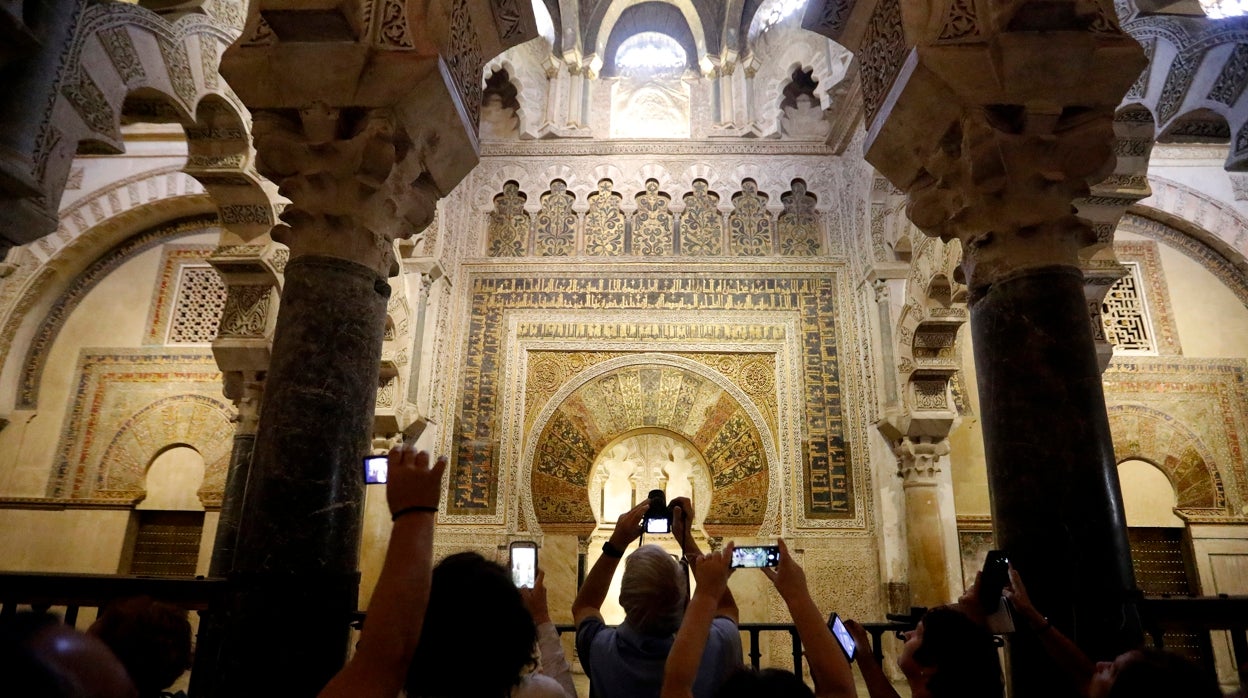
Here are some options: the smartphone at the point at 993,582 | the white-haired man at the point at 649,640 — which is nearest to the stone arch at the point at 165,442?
the white-haired man at the point at 649,640

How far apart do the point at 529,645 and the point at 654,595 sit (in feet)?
1.88

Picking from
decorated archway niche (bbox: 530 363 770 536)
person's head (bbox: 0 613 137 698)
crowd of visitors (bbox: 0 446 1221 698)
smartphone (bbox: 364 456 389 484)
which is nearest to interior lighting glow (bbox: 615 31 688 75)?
decorated archway niche (bbox: 530 363 770 536)

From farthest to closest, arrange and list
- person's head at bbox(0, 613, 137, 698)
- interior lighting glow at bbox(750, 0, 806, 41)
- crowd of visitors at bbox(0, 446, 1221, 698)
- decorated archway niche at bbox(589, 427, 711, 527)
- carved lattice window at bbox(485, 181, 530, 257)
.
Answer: decorated archway niche at bbox(589, 427, 711, 527) → interior lighting glow at bbox(750, 0, 806, 41) → carved lattice window at bbox(485, 181, 530, 257) → crowd of visitors at bbox(0, 446, 1221, 698) → person's head at bbox(0, 613, 137, 698)

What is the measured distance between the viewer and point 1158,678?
Result: 1094 millimetres

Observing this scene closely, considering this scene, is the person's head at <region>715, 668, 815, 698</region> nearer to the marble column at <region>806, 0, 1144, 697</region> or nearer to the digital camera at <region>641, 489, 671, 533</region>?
the digital camera at <region>641, 489, 671, 533</region>

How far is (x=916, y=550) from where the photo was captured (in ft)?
22.2

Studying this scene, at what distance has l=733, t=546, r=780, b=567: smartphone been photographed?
→ 1.71m

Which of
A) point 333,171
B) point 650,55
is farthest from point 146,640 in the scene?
point 650,55

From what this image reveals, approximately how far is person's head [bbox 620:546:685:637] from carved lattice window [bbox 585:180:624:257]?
679 cm

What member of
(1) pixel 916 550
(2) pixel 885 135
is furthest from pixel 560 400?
(2) pixel 885 135

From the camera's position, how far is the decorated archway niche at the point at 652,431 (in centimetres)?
736

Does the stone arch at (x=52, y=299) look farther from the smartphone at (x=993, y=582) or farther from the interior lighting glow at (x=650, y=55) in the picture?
the smartphone at (x=993, y=582)

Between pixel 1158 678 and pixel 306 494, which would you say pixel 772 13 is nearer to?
pixel 306 494

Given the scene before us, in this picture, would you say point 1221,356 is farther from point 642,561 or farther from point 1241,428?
point 642,561
